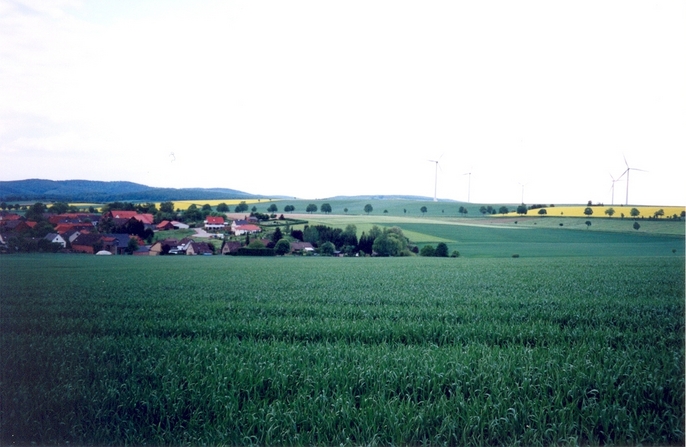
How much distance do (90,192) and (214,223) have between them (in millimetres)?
6805

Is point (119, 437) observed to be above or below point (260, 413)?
below

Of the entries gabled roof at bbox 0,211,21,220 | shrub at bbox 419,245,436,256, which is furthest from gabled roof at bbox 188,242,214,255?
shrub at bbox 419,245,436,256

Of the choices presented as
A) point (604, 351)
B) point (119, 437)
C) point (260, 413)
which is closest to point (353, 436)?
point (260, 413)

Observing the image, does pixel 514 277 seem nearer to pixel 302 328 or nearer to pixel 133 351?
pixel 302 328

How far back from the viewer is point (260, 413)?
13.1ft

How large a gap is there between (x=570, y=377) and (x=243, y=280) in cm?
1170

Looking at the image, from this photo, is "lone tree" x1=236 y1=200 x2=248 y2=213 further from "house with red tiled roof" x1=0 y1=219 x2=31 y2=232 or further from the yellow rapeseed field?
the yellow rapeseed field

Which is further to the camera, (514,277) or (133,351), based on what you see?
(514,277)

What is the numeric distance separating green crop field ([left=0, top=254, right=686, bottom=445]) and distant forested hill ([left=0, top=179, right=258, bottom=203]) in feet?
6.71

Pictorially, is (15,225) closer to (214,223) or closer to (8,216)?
(8,216)

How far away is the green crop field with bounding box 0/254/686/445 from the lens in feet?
12.8

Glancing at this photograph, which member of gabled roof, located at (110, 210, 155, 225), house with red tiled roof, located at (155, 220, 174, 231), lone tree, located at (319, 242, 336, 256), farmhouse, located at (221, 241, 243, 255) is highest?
gabled roof, located at (110, 210, 155, 225)

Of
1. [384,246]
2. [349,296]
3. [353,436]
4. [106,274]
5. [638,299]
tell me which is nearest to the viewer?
[353,436]

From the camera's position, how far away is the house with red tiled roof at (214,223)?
16281mm
